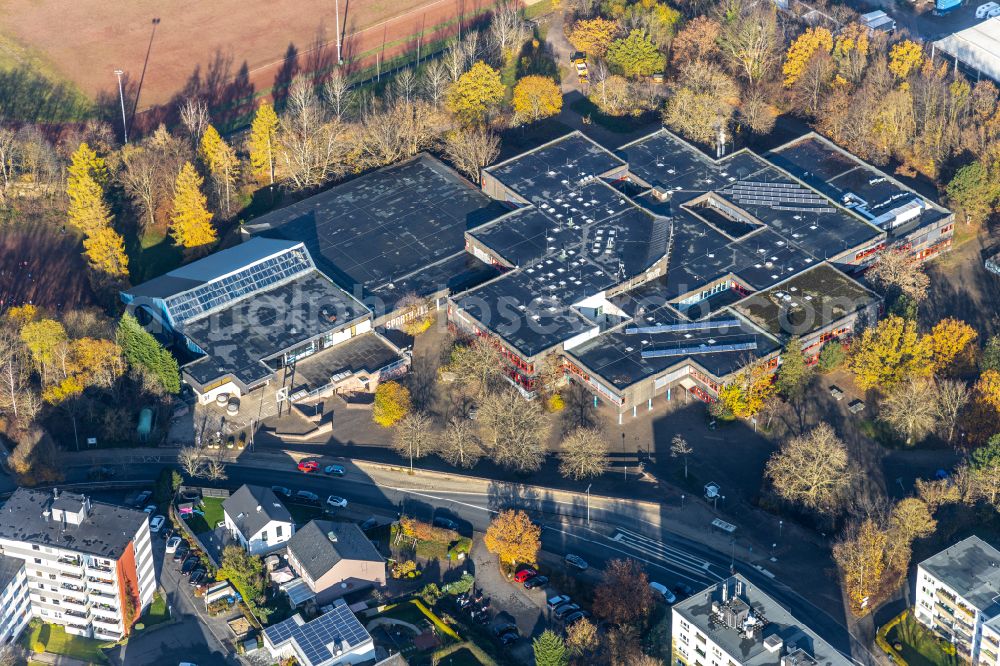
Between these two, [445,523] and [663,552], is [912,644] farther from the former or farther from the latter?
[445,523]

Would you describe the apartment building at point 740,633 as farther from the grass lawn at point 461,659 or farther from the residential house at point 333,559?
the residential house at point 333,559

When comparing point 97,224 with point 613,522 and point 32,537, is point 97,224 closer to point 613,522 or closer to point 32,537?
point 32,537

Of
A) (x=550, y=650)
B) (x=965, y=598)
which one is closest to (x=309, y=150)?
(x=550, y=650)

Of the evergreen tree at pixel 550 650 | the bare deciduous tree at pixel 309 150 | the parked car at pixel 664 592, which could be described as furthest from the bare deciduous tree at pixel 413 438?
the bare deciduous tree at pixel 309 150

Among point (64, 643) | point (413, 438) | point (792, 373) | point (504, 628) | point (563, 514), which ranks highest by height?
point (792, 373)

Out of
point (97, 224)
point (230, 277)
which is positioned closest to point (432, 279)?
point (230, 277)

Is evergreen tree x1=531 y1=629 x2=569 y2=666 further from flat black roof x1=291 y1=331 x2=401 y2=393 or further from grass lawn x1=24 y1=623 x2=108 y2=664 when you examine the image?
flat black roof x1=291 y1=331 x2=401 y2=393
